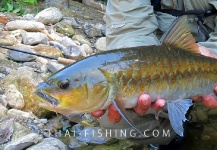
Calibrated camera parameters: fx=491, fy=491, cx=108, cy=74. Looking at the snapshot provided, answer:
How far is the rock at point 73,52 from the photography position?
14.8 ft

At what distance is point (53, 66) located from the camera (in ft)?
13.6

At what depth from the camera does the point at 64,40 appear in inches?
194

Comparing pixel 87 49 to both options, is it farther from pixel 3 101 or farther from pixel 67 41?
pixel 3 101

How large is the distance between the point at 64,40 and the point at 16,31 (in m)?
0.49

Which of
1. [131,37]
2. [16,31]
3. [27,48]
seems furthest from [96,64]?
[16,31]

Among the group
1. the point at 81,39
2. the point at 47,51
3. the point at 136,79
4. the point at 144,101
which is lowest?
the point at 81,39

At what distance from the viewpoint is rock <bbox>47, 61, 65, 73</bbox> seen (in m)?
4.12

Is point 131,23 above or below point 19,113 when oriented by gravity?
above

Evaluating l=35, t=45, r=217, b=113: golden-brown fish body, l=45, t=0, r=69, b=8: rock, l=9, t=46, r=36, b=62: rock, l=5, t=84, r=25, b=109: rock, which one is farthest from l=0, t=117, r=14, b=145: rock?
l=45, t=0, r=69, b=8: rock

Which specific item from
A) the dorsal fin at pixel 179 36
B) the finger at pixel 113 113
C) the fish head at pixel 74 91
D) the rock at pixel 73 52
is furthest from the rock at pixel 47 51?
the fish head at pixel 74 91

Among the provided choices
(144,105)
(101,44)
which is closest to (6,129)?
(144,105)

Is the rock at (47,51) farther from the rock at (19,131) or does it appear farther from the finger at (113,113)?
the finger at (113,113)

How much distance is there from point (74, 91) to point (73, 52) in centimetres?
248

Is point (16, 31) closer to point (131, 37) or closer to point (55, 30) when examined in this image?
point (55, 30)
